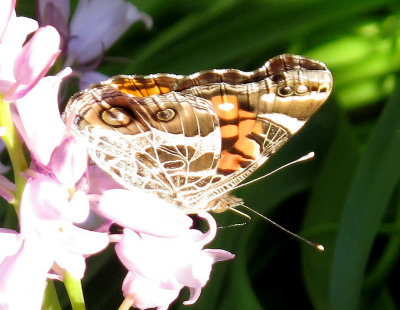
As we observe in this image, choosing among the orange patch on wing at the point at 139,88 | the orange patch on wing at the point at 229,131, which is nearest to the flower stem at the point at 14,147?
the orange patch on wing at the point at 139,88

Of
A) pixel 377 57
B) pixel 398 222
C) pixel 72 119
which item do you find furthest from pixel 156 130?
pixel 377 57

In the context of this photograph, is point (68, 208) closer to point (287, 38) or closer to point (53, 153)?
point (53, 153)

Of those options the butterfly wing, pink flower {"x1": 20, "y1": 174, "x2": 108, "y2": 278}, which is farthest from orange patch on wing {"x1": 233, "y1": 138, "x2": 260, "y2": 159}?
pink flower {"x1": 20, "y1": 174, "x2": 108, "y2": 278}

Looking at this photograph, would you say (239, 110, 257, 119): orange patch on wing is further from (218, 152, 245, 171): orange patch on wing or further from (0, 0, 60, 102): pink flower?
(0, 0, 60, 102): pink flower

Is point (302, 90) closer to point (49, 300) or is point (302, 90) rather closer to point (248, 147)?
point (248, 147)

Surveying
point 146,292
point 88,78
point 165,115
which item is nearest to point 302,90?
point 165,115

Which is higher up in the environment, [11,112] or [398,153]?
[11,112]

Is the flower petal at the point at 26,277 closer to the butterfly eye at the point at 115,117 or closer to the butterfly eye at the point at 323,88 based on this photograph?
the butterfly eye at the point at 115,117
